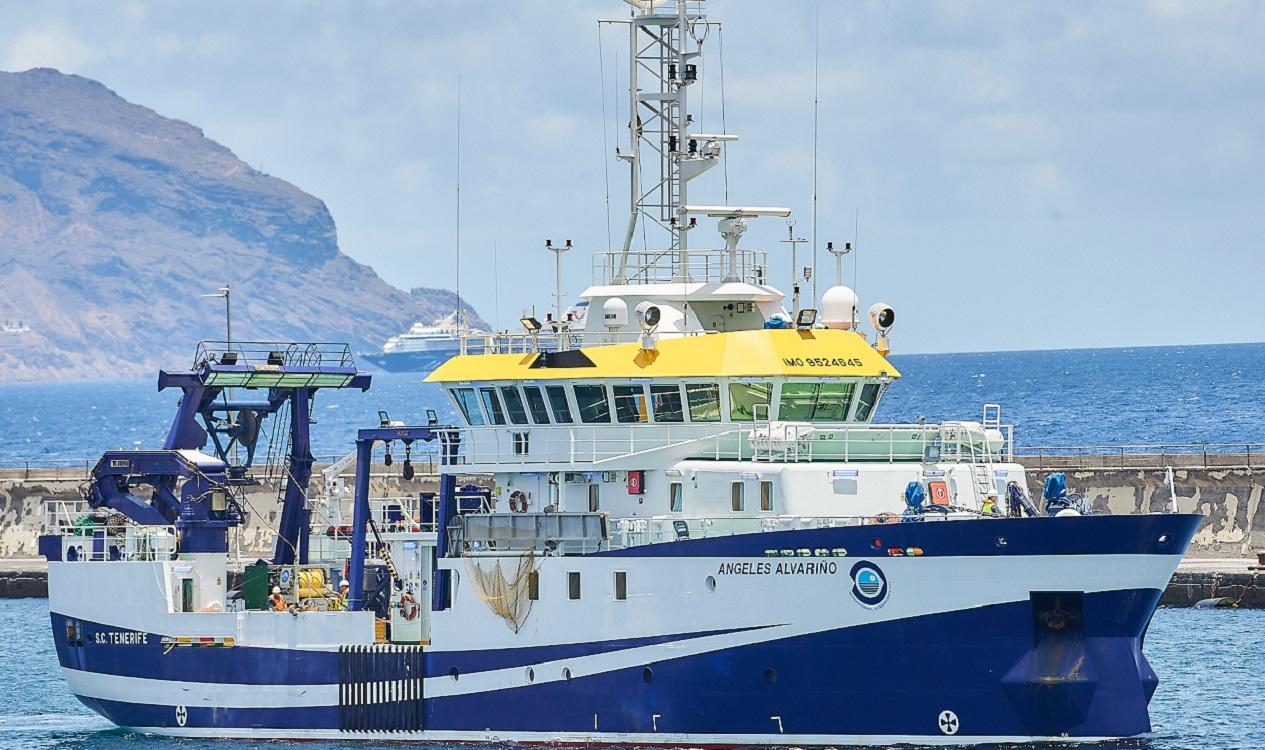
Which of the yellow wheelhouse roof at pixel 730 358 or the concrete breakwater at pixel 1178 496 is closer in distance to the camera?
the yellow wheelhouse roof at pixel 730 358

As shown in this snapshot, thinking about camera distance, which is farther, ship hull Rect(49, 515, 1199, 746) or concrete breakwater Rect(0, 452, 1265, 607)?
concrete breakwater Rect(0, 452, 1265, 607)

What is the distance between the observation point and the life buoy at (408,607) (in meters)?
32.7

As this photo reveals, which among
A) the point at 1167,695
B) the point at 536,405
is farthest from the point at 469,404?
the point at 1167,695

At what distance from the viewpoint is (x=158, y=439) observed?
14200 cm

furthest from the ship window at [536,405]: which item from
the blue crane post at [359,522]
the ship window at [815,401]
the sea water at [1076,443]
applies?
the sea water at [1076,443]

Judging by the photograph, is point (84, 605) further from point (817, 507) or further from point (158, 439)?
point (158, 439)

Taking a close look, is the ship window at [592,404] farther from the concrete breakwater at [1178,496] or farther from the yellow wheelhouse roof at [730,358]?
the concrete breakwater at [1178,496]

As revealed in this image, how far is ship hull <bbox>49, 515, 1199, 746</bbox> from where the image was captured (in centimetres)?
2830

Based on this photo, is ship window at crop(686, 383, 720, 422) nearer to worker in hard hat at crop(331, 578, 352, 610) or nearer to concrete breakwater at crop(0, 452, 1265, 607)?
worker in hard hat at crop(331, 578, 352, 610)

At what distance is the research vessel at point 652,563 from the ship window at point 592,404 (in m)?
0.05

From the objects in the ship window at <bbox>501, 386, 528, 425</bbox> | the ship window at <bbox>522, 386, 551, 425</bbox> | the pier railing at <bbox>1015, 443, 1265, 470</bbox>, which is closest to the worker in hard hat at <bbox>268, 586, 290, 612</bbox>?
the ship window at <bbox>501, 386, 528, 425</bbox>

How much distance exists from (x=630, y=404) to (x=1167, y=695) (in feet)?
37.4

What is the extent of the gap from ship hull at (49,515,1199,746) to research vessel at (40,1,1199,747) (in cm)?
4

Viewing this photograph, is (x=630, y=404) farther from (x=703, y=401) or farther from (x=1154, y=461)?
(x=1154, y=461)
